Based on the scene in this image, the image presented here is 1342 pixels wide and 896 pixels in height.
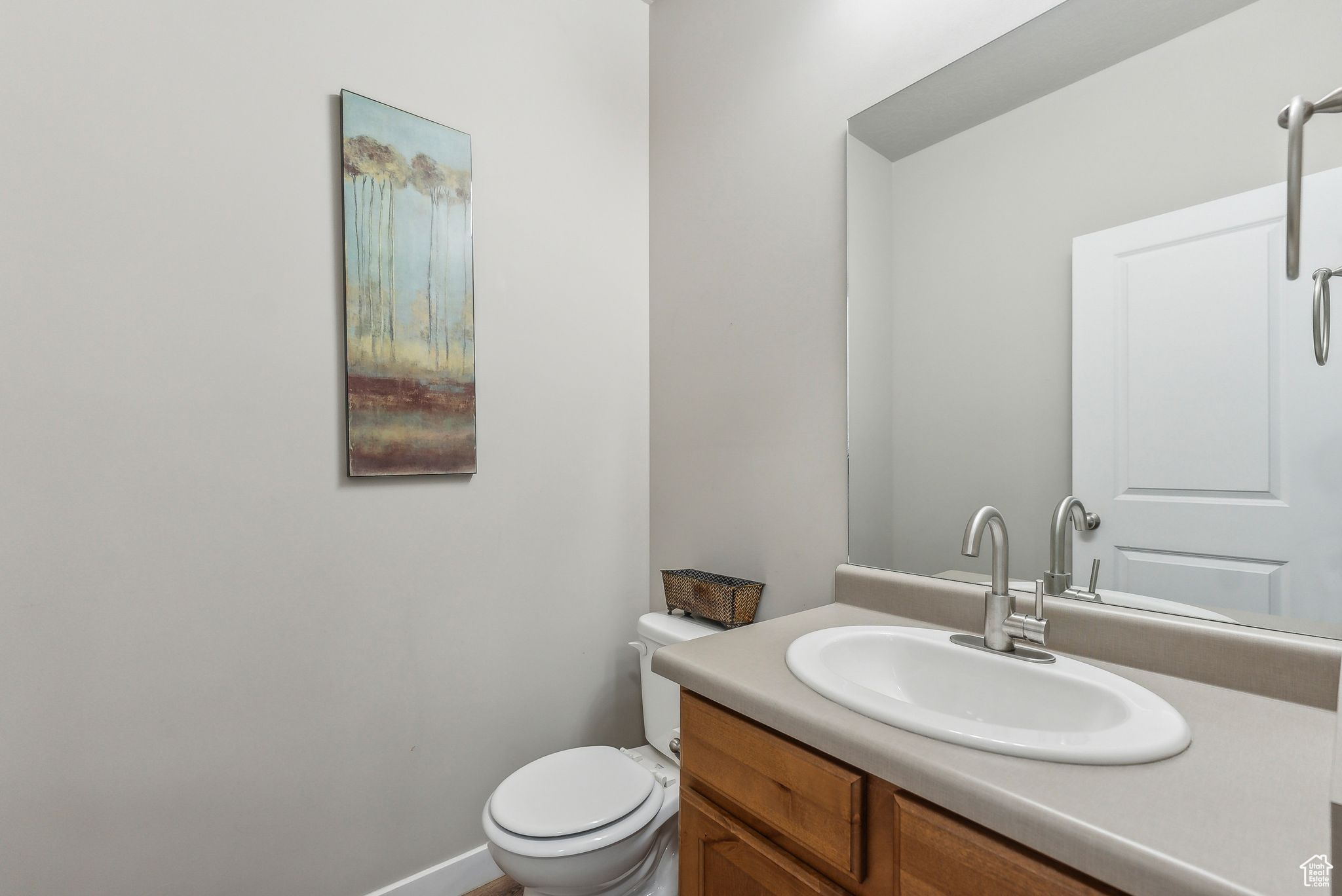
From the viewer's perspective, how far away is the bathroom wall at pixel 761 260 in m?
1.49

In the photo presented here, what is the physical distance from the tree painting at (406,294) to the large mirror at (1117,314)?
1040mm

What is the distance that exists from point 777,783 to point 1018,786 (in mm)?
339

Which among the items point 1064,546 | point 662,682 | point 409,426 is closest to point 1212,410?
point 1064,546

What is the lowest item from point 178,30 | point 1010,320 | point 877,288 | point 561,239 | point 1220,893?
point 1220,893

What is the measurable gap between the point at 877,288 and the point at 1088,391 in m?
0.51

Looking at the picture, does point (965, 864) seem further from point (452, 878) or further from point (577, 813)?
point (452, 878)

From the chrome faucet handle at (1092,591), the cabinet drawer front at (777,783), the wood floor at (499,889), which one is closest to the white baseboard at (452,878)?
the wood floor at (499,889)

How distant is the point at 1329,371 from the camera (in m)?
0.86

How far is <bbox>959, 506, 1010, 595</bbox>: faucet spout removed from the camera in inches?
38.3

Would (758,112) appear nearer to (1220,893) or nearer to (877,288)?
(877,288)

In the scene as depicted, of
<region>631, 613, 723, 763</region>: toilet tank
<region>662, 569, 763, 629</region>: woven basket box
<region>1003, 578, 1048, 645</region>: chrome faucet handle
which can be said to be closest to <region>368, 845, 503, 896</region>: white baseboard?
<region>631, 613, 723, 763</region>: toilet tank

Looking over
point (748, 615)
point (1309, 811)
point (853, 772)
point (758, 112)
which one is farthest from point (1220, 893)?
point (758, 112)

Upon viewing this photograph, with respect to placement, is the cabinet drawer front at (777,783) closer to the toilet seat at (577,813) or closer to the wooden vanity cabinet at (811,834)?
the wooden vanity cabinet at (811,834)

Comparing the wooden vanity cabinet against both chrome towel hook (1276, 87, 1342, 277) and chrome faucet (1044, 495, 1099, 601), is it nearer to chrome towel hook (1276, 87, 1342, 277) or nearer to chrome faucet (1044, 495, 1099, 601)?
chrome faucet (1044, 495, 1099, 601)
